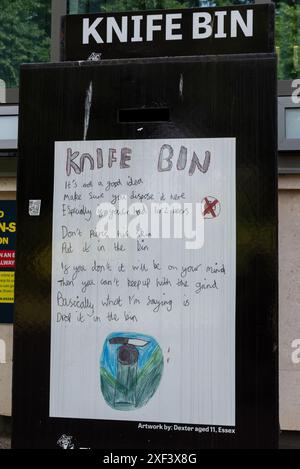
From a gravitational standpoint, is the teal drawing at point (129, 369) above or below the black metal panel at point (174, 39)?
below

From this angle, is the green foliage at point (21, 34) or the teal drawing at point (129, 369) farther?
the green foliage at point (21, 34)

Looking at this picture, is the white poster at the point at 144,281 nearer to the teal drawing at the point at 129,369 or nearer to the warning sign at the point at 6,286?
the teal drawing at the point at 129,369

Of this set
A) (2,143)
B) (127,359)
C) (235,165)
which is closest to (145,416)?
(127,359)

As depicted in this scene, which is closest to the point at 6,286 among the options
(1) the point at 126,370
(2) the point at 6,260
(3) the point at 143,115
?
(2) the point at 6,260

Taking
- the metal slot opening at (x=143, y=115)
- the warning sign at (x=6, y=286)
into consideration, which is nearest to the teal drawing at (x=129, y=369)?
the metal slot opening at (x=143, y=115)

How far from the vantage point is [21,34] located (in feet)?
16.9

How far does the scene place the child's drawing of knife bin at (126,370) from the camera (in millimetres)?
2164

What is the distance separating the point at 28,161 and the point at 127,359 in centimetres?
89

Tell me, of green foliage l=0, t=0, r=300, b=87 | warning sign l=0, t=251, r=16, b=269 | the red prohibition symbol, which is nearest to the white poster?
the red prohibition symbol

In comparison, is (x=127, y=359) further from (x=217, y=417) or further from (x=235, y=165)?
(x=235, y=165)

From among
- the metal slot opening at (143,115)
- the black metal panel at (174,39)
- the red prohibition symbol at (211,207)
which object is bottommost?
the red prohibition symbol at (211,207)

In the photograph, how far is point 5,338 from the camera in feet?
15.3

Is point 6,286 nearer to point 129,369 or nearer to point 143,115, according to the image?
point 129,369

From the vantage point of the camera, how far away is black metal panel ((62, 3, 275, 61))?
2252mm
